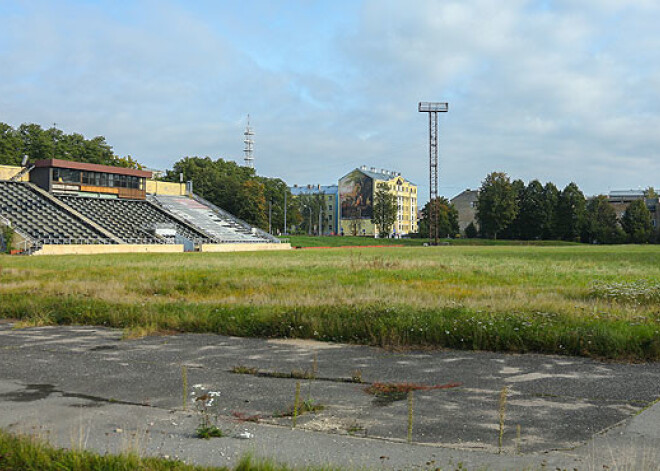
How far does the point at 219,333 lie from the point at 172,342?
1265 mm

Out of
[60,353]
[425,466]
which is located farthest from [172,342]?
[425,466]

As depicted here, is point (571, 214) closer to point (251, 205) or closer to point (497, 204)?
point (497, 204)

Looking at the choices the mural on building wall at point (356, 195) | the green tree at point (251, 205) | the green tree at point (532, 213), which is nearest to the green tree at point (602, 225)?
the green tree at point (532, 213)

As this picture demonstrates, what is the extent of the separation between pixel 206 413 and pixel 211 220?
8044 centimetres

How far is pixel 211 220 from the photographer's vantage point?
85188 millimetres

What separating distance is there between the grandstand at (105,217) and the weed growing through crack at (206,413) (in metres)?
52.0

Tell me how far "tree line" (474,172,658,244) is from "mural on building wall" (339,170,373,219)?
4858 cm

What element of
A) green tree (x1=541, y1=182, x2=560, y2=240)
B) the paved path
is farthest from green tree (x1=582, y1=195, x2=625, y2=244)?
the paved path

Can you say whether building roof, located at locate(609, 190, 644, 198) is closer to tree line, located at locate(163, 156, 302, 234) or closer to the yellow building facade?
the yellow building facade

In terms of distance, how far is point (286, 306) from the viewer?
14.6 metres

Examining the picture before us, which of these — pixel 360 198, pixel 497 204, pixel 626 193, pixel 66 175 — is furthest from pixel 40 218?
pixel 626 193

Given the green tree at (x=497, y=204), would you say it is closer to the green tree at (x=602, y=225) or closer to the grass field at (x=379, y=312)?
the green tree at (x=602, y=225)

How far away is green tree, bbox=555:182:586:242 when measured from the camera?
121688mm

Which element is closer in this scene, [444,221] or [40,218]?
[40,218]
